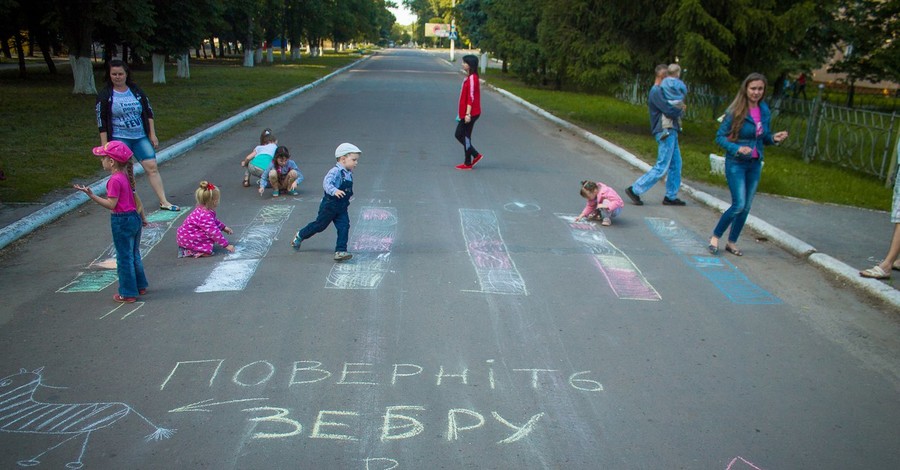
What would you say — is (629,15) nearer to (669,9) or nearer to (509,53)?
(669,9)

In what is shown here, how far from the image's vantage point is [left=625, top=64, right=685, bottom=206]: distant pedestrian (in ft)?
29.3

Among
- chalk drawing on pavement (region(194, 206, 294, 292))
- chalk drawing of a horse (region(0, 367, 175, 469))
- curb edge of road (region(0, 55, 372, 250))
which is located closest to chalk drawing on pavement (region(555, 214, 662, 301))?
chalk drawing on pavement (region(194, 206, 294, 292))

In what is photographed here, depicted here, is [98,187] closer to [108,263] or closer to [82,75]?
[108,263]

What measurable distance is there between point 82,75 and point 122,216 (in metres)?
20.5

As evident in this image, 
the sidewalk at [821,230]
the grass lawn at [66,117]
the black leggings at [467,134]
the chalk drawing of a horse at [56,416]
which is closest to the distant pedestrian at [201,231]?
the sidewalk at [821,230]

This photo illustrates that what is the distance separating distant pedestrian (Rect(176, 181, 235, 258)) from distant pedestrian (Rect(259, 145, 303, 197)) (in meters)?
2.39

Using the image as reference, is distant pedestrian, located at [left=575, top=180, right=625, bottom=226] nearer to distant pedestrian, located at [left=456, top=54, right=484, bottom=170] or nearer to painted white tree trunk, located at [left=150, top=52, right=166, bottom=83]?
distant pedestrian, located at [left=456, top=54, right=484, bottom=170]

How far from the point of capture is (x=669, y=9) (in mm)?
14812

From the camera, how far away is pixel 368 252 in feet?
21.9

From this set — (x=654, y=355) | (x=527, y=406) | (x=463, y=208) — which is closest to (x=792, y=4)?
(x=463, y=208)

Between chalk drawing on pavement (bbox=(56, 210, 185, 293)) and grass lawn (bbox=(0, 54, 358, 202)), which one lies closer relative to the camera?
chalk drawing on pavement (bbox=(56, 210, 185, 293))

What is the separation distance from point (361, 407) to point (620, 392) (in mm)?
1561

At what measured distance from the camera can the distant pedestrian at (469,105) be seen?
10.7m

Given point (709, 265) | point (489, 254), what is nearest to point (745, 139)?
point (709, 265)
